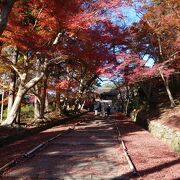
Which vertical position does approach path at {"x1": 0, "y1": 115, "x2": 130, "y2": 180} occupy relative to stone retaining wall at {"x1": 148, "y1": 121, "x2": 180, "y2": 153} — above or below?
below

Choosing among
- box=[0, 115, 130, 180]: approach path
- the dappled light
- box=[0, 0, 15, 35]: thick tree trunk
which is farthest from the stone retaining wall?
box=[0, 0, 15, 35]: thick tree trunk

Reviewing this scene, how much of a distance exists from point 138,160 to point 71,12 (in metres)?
10.4

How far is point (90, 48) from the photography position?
26219 millimetres

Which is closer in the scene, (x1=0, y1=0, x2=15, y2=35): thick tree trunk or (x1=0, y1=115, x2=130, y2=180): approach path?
(x1=0, y1=115, x2=130, y2=180): approach path

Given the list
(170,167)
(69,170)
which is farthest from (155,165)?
(69,170)

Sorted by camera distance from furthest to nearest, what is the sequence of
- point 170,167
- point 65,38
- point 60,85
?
1. point 60,85
2. point 65,38
3. point 170,167

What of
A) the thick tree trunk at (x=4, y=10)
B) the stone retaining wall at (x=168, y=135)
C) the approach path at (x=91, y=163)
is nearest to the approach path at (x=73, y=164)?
the approach path at (x=91, y=163)

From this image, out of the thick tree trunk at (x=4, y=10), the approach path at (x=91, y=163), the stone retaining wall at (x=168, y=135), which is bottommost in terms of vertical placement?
the approach path at (x=91, y=163)

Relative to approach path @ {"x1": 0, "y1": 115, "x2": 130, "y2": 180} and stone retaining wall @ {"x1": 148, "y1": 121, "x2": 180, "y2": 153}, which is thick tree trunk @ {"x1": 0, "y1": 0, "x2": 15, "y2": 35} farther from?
stone retaining wall @ {"x1": 148, "y1": 121, "x2": 180, "y2": 153}

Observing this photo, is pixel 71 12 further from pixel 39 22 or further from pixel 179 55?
pixel 179 55

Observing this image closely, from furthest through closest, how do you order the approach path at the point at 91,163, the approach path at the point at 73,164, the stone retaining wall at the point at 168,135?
1. the stone retaining wall at the point at 168,135
2. the approach path at the point at 91,163
3. the approach path at the point at 73,164

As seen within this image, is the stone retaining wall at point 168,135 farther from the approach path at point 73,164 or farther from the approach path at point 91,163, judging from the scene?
the approach path at point 73,164

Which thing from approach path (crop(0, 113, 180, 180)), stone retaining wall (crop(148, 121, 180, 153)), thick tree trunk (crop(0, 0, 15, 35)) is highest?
thick tree trunk (crop(0, 0, 15, 35))

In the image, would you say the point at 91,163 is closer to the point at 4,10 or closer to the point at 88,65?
the point at 4,10
